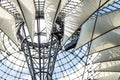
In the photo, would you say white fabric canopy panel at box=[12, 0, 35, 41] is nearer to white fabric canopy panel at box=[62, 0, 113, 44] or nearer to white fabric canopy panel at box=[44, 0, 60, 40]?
white fabric canopy panel at box=[44, 0, 60, 40]

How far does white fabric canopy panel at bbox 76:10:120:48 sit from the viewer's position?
29.7m

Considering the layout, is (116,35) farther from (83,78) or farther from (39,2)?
(83,78)

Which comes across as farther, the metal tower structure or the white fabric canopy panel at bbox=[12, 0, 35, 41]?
the metal tower structure

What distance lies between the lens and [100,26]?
30688 millimetres

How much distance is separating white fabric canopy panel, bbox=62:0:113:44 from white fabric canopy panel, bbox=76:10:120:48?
2.17 metres

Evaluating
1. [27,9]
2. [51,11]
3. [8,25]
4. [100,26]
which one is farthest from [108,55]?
[27,9]

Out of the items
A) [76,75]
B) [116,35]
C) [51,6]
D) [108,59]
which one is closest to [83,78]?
[76,75]

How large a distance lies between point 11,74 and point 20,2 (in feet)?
65.3

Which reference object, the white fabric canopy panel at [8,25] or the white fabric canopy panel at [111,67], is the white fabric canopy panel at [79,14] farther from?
the white fabric canopy panel at [111,67]

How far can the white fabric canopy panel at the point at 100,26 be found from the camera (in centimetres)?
2971

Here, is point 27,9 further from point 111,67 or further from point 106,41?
point 111,67

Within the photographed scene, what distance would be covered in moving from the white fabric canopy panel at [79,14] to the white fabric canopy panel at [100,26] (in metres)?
2.17

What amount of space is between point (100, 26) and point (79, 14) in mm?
4183

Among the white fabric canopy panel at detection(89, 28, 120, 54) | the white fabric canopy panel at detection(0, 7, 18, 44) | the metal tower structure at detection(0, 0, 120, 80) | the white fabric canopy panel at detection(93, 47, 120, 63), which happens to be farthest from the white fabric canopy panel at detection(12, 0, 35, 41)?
the white fabric canopy panel at detection(93, 47, 120, 63)
